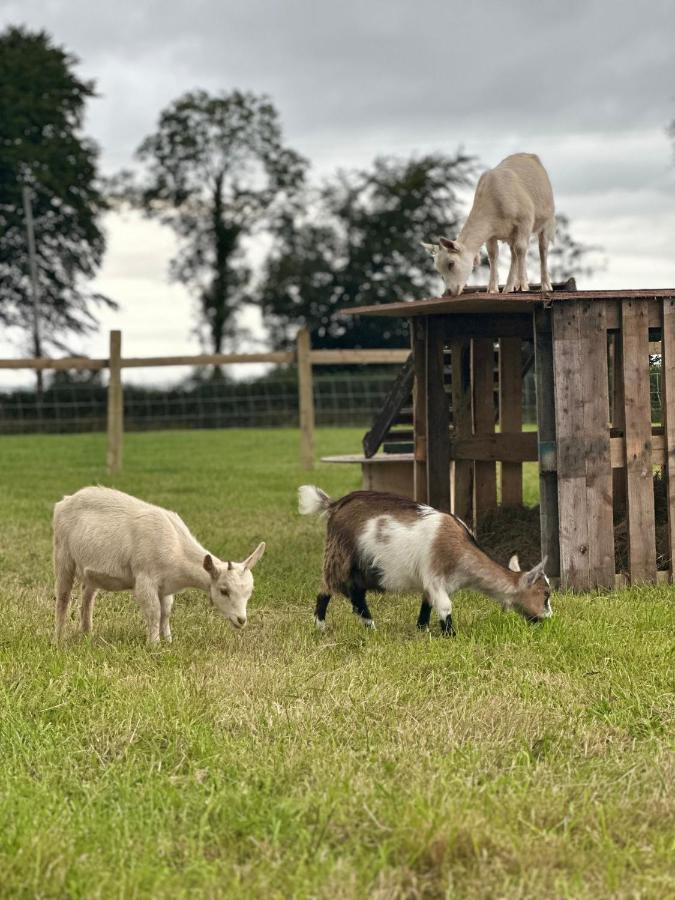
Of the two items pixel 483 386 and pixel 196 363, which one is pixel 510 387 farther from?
pixel 196 363

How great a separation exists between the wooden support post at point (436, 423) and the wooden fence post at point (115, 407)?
31.0 feet

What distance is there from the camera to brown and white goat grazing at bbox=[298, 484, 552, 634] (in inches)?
275

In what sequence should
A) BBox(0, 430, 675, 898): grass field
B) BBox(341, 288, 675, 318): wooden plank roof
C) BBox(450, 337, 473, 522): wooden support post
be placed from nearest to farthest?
BBox(0, 430, 675, 898): grass field → BBox(341, 288, 675, 318): wooden plank roof → BBox(450, 337, 473, 522): wooden support post

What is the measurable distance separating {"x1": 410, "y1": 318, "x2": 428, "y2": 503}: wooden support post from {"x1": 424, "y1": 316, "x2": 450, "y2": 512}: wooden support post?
0.24 feet

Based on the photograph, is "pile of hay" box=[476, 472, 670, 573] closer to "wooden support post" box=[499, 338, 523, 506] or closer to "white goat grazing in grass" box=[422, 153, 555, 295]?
"wooden support post" box=[499, 338, 523, 506]

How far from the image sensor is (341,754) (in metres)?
4.73

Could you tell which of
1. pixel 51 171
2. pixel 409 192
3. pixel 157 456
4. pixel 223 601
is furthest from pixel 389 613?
pixel 409 192

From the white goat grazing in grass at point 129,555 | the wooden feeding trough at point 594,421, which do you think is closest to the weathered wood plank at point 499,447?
the wooden feeding trough at point 594,421

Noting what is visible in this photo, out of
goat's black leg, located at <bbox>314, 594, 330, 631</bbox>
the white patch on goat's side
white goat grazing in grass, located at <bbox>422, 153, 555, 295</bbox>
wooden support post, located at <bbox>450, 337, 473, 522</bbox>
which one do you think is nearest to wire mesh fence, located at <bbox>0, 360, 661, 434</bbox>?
wooden support post, located at <bbox>450, 337, 473, 522</bbox>

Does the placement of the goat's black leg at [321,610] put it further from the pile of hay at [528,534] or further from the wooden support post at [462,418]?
the wooden support post at [462,418]

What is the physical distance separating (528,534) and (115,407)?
32.9 feet

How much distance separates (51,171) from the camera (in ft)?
147

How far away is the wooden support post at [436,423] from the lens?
1016 cm

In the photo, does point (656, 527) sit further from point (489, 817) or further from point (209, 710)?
point (489, 817)
